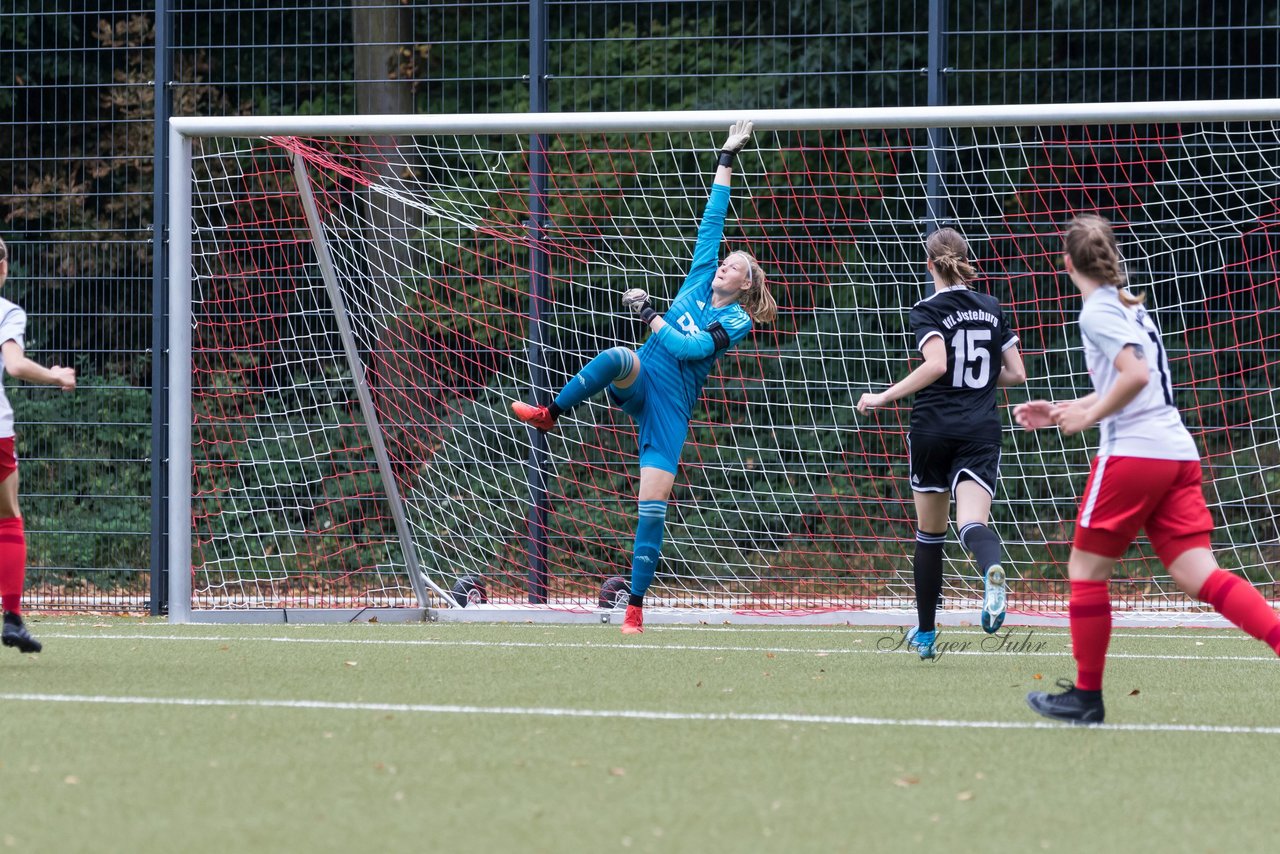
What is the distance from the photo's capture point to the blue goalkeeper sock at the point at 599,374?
7.58 m

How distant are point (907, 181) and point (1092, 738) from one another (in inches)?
263

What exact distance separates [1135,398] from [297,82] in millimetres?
7183

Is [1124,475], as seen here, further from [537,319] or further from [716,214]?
[537,319]

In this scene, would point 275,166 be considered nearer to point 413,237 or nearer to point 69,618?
point 413,237

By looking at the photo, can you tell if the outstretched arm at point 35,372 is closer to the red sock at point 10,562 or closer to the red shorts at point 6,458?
the red shorts at point 6,458

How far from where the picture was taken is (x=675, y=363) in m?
7.88

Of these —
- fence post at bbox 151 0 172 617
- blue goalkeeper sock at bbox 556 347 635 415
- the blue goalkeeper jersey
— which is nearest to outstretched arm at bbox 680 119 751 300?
the blue goalkeeper jersey

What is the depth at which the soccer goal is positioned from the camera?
32.2 feet

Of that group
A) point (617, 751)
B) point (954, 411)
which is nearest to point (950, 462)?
point (954, 411)

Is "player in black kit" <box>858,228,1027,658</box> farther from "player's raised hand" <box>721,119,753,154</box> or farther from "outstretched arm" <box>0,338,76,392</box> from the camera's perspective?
"outstretched arm" <box>0,338,76,392</box>

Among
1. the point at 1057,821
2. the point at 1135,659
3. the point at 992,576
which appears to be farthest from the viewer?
the point at 1135,659

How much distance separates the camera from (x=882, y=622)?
917 cm

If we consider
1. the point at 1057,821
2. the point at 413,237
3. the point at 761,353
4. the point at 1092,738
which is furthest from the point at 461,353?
the point at 1057,821

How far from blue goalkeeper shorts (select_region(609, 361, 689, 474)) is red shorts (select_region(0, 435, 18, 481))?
9.16 ft
